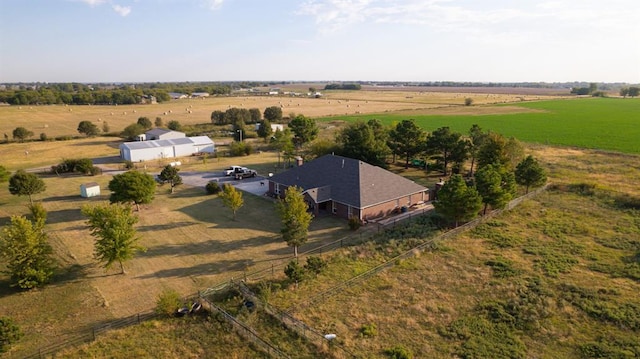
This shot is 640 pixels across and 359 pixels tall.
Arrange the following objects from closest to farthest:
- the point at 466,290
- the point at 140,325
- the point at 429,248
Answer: the point at 140,325 → the point at 466,290 → the point at 429,248

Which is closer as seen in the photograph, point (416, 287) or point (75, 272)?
point (416, 287)

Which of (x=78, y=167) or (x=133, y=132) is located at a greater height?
(x=133, y=132)

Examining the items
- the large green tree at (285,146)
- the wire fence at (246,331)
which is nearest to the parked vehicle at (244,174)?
the large green tree at (285,146)

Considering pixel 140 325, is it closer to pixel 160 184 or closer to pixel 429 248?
pixel 429 248

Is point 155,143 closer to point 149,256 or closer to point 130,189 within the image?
point 130,189

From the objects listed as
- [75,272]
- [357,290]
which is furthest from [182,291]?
[357,290]

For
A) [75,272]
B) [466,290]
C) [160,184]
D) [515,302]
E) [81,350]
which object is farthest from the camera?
[160,184]

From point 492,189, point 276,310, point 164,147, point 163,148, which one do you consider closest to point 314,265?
point 276,310
